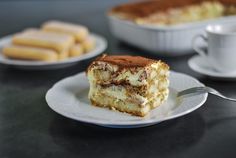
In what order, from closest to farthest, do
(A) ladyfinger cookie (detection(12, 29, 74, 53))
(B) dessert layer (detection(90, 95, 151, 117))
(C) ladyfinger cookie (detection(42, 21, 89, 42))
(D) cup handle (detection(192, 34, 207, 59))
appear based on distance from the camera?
(B) dessert layer (detection(90, 95, 151, 117)) → (D) cup handle (detection(192, 34, 207, 59)) → (A) ladyfinger cookie (detection(12, 29, 74, 53)) → (C) ladyfinger cookie (detection(42, 21, 89, 42))

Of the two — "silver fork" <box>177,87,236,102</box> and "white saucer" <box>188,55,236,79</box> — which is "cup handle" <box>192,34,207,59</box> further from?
"silver fork" <box>177,87,236,102</box>

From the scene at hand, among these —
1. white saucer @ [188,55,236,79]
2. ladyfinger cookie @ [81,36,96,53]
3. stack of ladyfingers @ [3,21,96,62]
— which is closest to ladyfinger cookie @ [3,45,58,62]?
stack of ladyfingers @ [3,21,96,62]

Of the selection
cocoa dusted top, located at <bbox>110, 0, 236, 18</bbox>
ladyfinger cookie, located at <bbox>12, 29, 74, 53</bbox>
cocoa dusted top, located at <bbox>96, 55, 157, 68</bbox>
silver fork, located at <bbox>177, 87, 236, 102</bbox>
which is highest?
cocoa dusted top, located at <bbox>96, 55, 157, 68</bbox>

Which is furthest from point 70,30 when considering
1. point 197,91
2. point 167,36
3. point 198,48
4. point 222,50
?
point 197,91

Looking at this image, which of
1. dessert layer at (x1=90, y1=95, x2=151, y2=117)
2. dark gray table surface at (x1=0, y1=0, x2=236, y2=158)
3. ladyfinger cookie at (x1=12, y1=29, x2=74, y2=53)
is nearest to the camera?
dark gray table surface at (x1=0, y1=0, x2=236, y2=158)

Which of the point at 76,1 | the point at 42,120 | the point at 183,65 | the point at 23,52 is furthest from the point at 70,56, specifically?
the point at 76,1

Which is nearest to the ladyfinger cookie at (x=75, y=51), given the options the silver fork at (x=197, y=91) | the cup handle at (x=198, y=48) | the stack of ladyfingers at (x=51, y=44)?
the stack of ladyfingers at (x=51, y=44)
